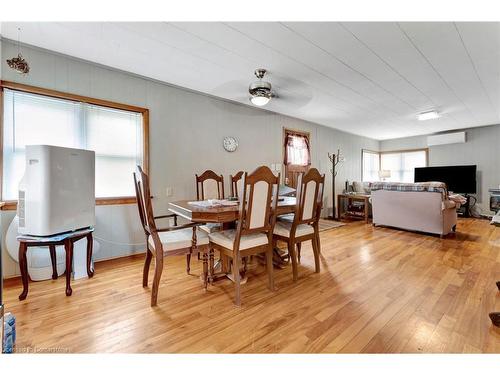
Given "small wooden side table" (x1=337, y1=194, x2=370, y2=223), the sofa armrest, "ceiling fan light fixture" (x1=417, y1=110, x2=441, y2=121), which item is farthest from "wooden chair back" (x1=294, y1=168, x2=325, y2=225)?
"ceiling fan light fixture" (x1=417, y1=110, x2=441, y2=121)

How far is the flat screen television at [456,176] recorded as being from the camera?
5855mm

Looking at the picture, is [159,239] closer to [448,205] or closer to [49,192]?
[49,192]

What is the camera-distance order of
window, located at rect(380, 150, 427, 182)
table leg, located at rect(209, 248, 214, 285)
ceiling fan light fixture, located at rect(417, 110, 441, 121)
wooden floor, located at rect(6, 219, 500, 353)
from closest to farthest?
wooden floor, located at rect(6, 219, 500, 353) → table leg, located at rect(209, 248, 214, 285) → ceiling fan light fixture, located at rect(417, 110, 441, 121) → window, located at rect(380, 150, 427, 182)

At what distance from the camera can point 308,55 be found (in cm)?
245

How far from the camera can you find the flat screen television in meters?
5.86

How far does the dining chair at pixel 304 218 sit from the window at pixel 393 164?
5.39 meters

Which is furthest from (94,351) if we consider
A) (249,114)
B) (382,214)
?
(382,214)

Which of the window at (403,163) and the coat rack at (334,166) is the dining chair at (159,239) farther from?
the window at (403,163)

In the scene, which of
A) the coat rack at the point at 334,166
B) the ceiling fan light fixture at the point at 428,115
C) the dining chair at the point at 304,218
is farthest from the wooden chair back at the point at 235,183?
the ceiling fan light fixture at the point at 428,115

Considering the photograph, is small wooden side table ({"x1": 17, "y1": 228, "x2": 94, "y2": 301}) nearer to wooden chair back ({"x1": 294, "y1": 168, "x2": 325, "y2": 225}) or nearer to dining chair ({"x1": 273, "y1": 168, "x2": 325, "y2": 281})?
dining chair ({"x1": 273, "y1": 168, "x2": 325, "y2": 281})

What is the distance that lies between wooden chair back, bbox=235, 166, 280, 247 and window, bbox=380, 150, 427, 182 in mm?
6974

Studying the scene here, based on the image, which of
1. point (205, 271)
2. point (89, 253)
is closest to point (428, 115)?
point (205, 271)

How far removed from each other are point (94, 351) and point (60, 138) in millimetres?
2260
